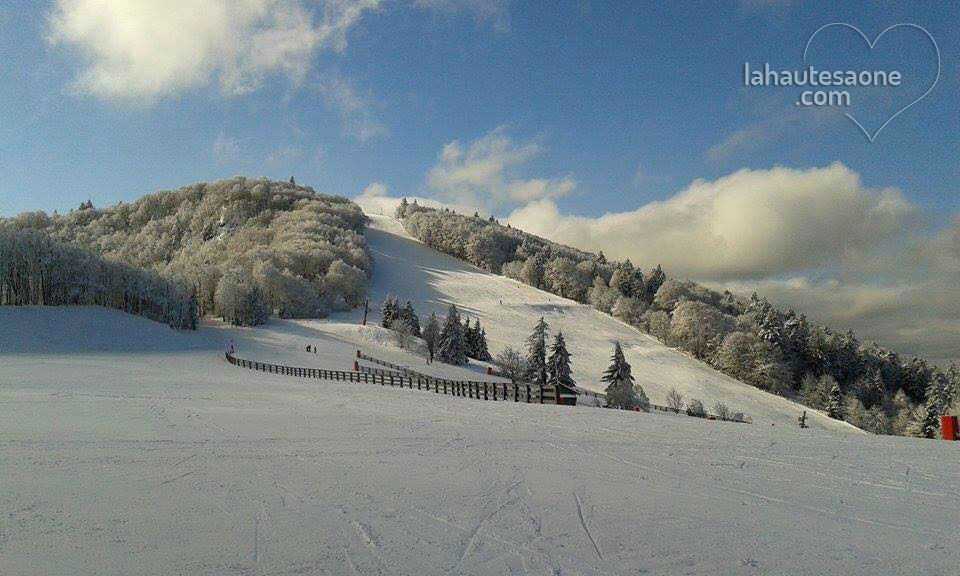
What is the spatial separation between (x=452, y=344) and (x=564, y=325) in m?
35.8

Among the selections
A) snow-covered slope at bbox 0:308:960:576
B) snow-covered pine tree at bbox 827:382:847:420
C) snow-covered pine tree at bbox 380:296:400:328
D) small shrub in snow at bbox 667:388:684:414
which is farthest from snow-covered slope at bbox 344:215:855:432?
snow-covered slope at bbox 0:308:960:576

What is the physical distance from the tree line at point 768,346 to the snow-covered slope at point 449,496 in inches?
2166

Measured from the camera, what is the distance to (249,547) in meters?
5.34

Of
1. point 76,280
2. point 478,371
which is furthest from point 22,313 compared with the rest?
point 478,371

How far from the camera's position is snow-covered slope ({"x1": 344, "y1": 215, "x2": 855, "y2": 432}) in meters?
69.1

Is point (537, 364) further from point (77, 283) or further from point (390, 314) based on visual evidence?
point (77, 283)

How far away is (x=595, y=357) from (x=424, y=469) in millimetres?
75920

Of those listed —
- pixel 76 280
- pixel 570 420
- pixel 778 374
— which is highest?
pixel 76 280

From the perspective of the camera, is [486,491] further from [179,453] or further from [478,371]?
[478,371]

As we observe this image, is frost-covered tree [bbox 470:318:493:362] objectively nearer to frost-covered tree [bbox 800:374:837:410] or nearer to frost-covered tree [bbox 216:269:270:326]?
frost-covered tree [bbox 216:269:270:326]

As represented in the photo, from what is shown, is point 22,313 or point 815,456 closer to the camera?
point 815,456

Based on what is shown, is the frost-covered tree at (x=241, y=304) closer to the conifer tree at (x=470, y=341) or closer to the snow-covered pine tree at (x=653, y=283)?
the conifer tree at (x=470, y=341)

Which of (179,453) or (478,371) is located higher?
(179,453)

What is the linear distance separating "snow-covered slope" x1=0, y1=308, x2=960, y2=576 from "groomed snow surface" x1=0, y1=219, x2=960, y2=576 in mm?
35
